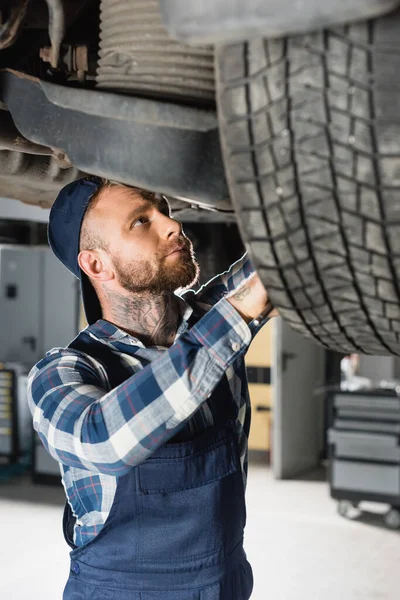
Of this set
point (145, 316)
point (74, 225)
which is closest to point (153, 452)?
point (145, 316)

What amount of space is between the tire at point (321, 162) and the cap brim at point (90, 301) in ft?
1.81

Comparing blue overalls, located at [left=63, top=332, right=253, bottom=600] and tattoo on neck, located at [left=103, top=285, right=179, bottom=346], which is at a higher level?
tattoo on neck, located at [left=103, top=285, right=179, bottom=346]

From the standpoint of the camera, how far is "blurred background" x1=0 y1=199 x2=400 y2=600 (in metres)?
2.93

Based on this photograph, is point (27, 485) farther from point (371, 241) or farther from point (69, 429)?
point (371, 241)

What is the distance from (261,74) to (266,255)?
0.18 m

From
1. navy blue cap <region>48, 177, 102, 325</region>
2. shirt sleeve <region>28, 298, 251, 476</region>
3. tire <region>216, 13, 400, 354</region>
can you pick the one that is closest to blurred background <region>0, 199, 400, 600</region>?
navy blue cap <region>48, 177, 102, 325</region>

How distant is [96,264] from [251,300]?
1.39 feet

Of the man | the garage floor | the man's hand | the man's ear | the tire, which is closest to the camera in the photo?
the tire

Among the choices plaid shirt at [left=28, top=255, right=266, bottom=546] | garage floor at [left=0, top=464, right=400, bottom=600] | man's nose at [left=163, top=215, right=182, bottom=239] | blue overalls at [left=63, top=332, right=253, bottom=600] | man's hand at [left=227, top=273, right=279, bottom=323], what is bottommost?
garage floor at [left=0, top=464, right=400, bottom=600]

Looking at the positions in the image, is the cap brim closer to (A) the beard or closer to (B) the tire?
(A) the beard

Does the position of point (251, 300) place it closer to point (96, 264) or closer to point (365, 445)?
point (96, 264)

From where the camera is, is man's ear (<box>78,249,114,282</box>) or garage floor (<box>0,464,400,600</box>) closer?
man's ear (<box>78,249,114,282</box>)

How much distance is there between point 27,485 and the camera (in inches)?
184

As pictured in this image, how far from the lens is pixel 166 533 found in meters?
1.15
